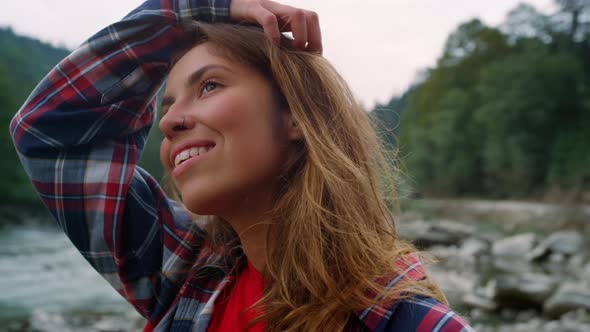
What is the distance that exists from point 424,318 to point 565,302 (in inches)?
274

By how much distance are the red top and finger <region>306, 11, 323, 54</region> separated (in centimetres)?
75

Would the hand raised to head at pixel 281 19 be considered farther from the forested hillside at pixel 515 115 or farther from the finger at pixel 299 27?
the forested hillside at pixel 515 115

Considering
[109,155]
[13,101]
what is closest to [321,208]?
[109,155]

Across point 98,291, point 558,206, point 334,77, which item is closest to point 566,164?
point 558,206

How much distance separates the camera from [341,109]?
1582mm

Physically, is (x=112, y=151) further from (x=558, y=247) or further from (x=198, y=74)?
(x=558, y=247)

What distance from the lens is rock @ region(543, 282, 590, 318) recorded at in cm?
684

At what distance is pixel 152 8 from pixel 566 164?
28.3 m

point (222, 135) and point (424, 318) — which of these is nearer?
point (424, 318)

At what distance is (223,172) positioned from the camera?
4.67 feet

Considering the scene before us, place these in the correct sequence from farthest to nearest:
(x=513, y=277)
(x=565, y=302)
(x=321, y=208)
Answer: (x=513, y=277) < (x=565, y=302) < (x=321, y=208)

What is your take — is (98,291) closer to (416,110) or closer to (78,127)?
(78,127)

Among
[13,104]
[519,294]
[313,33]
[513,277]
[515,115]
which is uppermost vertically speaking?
[313,33]

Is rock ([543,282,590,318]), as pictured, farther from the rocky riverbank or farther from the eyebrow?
the eyebrow
